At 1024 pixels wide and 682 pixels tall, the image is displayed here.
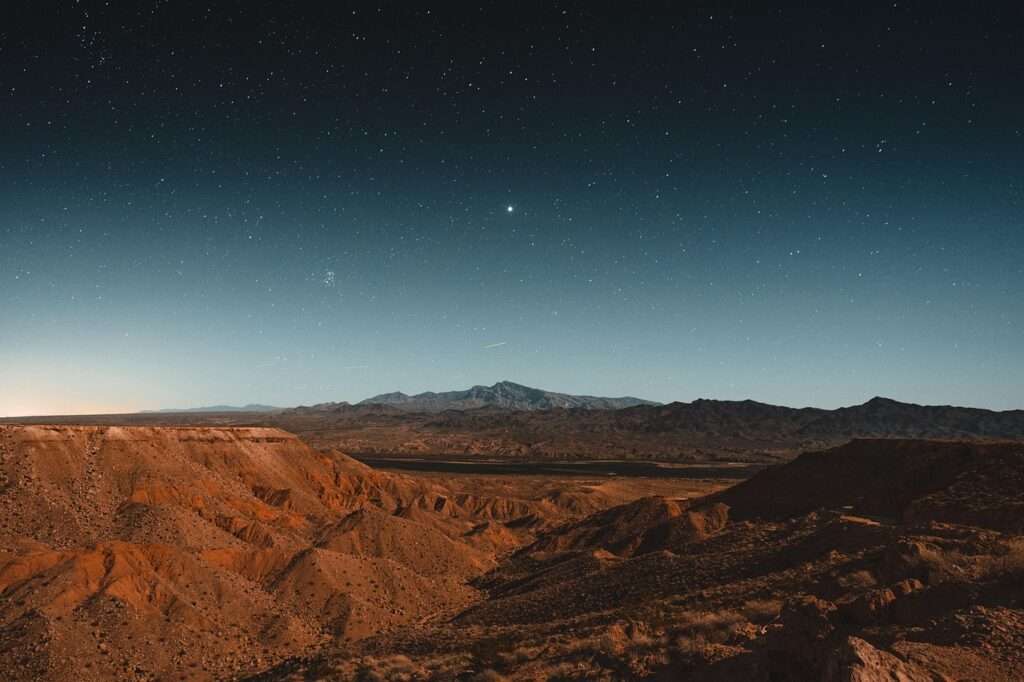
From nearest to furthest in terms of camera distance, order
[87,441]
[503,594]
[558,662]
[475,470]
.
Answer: [558,662], [503,594], [87,441], [475,470]

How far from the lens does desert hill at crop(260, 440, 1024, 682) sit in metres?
13.4

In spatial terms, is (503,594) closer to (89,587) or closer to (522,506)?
(89,587)

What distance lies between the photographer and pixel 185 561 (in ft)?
102

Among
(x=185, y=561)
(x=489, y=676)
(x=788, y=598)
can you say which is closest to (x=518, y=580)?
(x=185, y=561)

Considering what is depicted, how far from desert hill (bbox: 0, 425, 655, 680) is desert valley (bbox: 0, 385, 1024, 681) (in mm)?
140

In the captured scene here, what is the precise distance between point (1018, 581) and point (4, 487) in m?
54.7

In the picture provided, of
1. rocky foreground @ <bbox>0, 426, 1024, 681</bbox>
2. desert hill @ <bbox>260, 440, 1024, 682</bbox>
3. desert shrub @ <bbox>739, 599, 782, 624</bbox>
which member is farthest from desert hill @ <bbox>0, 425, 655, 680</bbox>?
desert shrub @ <bbox>739, 599, 782, 624</bbox>

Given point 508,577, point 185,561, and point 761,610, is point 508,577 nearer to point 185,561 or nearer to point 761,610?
point 185,561

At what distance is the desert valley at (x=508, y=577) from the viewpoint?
15672 mm

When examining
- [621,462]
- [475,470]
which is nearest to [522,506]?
[475,470]

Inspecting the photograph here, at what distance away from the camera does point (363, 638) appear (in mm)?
29500

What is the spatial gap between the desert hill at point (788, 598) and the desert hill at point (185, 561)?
14.4ft

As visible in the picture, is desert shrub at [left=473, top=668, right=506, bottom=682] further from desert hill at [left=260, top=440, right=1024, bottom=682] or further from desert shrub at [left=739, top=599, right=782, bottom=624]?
desert shrub at [left=739, top=599, right=782, bottom=624]

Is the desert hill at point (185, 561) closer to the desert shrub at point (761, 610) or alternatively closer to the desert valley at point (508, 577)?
the desert valley at point (508, 577)
